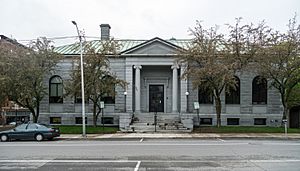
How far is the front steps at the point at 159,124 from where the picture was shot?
33.6 meters

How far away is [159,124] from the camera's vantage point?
1400 inches

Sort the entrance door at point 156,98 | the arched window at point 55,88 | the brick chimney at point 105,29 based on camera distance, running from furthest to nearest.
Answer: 1. the brick chimney at point 105,29
2. the entrance door at point 156,98
3. the arched window at point 55,88

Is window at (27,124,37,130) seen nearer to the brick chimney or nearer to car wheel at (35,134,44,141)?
car wheel at (35,134,44,141)

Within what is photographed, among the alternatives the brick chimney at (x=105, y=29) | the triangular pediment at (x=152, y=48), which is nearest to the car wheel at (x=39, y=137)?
the triangular pediment at (x=152, y=48)

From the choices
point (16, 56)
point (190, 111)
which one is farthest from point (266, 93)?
point (16, 56)

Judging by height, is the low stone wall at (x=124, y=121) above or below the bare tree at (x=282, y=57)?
below

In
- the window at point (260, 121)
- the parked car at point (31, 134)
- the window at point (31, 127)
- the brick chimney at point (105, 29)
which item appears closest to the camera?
the parked car at point (31, 134)

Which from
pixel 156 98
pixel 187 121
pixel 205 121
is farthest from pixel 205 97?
pixel 187 121

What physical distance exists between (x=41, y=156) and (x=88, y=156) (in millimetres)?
1994

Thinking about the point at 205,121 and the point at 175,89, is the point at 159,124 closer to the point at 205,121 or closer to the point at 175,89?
the point at 175,89

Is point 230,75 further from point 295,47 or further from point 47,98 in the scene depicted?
point 47,98

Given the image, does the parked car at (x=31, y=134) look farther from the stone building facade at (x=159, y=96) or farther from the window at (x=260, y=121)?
the window at (x=260, y=121)

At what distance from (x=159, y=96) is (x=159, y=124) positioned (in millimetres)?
6439

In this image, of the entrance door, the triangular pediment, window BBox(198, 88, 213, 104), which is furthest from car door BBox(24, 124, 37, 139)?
window BBox(198, 88, 213, 104)
